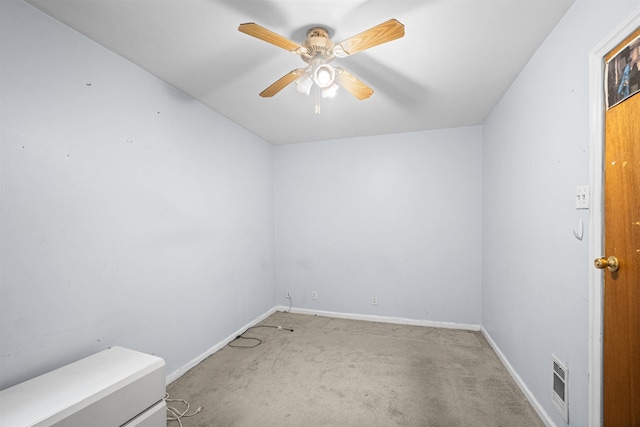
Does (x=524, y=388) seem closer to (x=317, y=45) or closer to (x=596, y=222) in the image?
(x=596, y=222)

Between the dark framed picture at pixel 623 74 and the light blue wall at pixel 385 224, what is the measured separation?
2.16 m

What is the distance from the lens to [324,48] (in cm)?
152

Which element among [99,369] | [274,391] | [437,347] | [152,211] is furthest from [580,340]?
[152,211]

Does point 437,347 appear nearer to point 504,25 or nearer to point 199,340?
point 199,340

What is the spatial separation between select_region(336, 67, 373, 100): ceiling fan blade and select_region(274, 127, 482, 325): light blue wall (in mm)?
1793

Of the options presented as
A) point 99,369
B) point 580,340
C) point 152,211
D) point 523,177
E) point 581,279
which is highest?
point 523,177

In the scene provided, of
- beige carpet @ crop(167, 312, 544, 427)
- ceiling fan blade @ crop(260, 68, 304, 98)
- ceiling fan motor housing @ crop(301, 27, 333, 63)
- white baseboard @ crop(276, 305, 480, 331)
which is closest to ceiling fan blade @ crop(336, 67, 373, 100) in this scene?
ceiling fan motor housing @ crop(301, 27, 333, 63)

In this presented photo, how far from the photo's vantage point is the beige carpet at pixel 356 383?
180cm

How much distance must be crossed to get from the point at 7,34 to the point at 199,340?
8.10 feet

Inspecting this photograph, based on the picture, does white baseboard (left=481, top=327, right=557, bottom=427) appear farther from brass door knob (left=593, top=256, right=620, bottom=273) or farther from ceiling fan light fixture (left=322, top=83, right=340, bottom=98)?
ceiling fan light fixture (left=322, top=83, right=340, bottom=98)

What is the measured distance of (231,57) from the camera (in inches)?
72.6

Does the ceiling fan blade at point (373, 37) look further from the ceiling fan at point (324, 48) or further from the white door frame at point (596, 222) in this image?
the white door frame at point (596, 222)

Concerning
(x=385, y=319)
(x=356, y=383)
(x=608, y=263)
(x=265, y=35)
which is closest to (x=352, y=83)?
(x=265, y=35)

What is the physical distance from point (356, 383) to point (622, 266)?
6.15 ft
